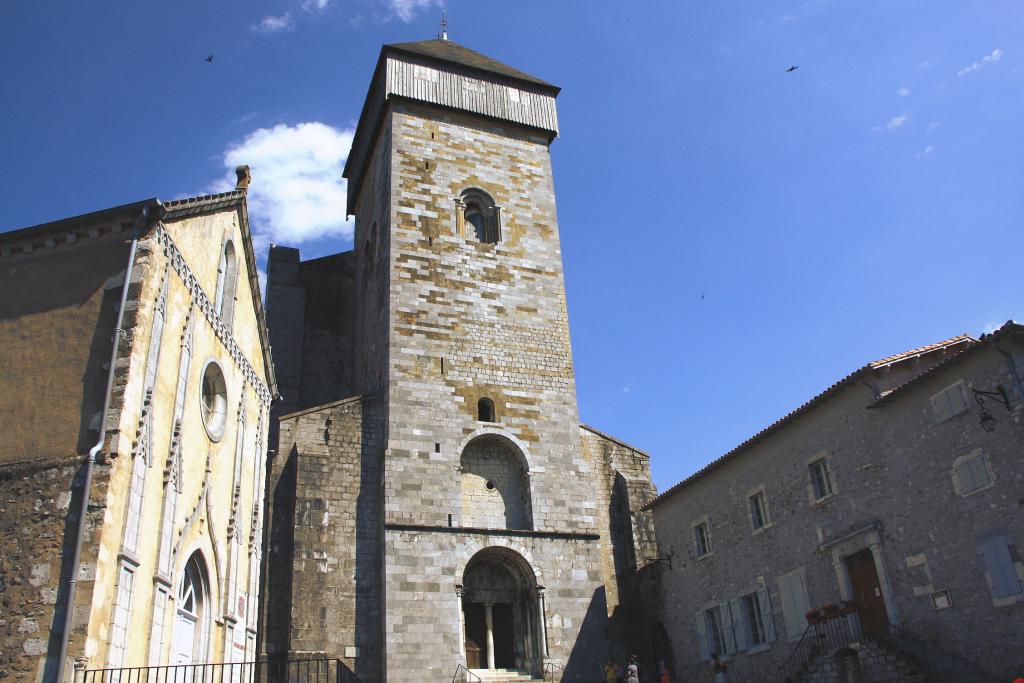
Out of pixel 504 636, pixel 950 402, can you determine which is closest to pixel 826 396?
pixel 950 402

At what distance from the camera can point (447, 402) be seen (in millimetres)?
20156

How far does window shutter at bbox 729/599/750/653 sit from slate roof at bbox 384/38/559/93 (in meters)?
16.2

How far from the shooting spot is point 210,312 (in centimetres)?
1267

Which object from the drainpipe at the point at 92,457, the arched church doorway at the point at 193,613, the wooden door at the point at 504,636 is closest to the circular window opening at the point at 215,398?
the arched church doorway at the point at 193,613

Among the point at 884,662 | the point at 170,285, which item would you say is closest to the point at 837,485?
the point at 884,662

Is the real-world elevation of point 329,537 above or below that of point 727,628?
above

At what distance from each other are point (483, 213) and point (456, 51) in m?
6.51

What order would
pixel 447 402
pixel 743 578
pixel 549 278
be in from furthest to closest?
pixel 549 278 < pixel 447 402 < pixel 743 578

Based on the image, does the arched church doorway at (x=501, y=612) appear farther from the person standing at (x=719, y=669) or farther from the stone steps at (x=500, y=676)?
the person standing at (x=719, y=669)

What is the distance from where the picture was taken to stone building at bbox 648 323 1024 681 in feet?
40.5

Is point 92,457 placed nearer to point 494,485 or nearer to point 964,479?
point 494,485

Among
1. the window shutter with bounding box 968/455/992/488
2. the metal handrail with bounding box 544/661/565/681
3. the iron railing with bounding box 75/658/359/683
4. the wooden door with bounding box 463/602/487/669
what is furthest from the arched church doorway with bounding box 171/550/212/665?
the window shutter with bounding box 968/455/992/488

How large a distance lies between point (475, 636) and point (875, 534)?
8893 millimetres

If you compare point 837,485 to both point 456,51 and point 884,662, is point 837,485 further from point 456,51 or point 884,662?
point 456,51
